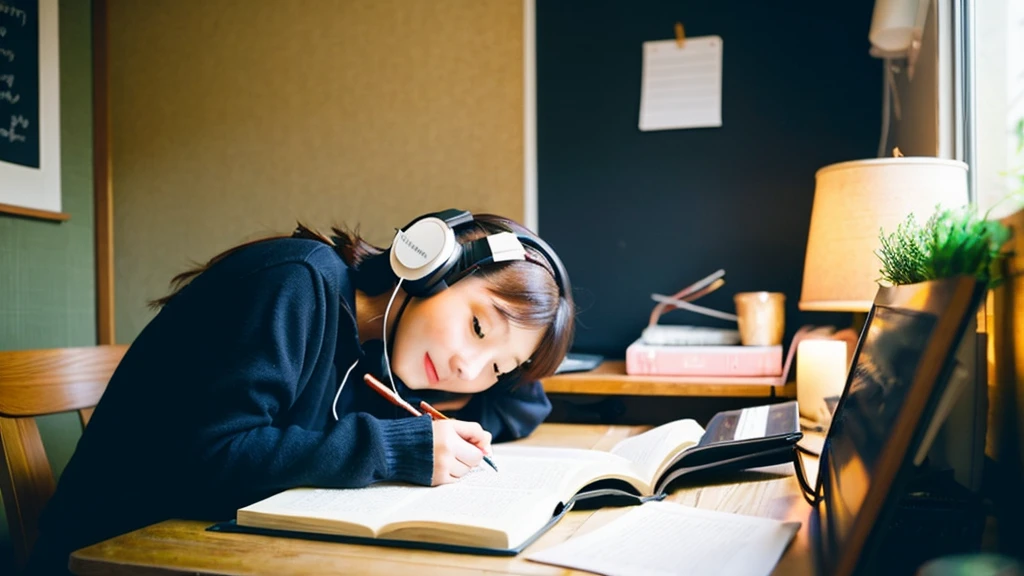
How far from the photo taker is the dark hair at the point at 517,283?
113 centimetres

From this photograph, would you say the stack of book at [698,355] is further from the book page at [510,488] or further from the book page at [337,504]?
the book page at [337,504]

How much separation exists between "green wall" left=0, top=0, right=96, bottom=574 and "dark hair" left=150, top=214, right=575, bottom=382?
0.96 meters

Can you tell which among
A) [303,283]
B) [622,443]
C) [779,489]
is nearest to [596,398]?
[622,443]

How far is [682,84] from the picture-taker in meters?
2.03

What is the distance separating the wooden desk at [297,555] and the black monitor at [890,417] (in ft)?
0.29

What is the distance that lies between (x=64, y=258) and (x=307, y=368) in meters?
1.51

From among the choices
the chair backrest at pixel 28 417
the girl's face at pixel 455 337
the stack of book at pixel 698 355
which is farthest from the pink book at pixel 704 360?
the chair backrest at pixel 28 417

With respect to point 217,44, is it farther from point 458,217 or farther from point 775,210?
point 775,210

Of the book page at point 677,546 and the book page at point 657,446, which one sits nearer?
the book page at point 677,546

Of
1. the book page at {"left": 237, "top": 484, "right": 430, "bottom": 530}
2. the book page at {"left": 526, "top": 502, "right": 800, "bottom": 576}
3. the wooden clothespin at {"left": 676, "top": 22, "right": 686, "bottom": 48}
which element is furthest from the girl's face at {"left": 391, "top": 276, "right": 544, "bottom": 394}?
the wooden clothespin at {"left": 676, "top": 22, "right": 686, "bottom": 48}

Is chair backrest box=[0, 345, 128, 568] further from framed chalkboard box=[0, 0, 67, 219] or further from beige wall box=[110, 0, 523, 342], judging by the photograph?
beige wall box=[110, 0, 523, 342]

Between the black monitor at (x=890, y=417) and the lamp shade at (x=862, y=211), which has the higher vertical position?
the lamp shade at (x=862, y=211)

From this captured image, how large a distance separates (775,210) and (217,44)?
1.80 meters

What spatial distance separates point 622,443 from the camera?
1.23 m
